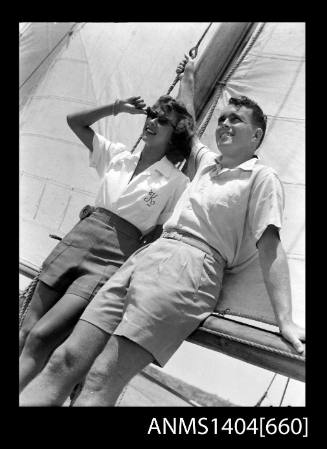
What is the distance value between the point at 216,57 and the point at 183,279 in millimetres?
2061

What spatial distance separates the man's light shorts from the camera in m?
1.36

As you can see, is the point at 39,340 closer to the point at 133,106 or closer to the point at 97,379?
the point at 97,379

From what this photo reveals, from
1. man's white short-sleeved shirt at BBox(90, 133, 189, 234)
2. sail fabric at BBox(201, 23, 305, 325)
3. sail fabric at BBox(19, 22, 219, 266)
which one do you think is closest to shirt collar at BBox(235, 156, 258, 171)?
man's white short-sleeved shirt at BBox(90, 133, 189, 234)

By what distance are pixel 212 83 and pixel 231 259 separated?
1723mm

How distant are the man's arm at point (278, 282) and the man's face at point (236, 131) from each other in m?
0.38

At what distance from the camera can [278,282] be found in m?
1.41

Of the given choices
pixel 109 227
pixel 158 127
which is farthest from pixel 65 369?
pixel 158 127

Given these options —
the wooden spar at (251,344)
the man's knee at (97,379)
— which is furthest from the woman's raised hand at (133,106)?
the man's knee at (97,379)

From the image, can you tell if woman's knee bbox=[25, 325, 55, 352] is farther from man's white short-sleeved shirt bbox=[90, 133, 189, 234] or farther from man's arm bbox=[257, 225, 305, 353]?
man's arm bbox=[257, 225, 305, 353]

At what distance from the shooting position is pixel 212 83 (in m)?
2.94

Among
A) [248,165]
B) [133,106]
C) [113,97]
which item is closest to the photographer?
[248,165]

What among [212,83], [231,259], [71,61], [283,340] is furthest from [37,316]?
[71,61]

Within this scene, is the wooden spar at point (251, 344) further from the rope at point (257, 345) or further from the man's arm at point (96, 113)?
the man's arm at point (96, 113)

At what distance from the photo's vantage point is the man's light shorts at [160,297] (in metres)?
1.36
